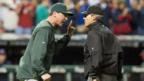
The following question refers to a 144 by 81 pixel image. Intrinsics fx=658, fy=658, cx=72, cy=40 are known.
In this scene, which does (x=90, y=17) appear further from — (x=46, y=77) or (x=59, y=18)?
(x=46, y=77)

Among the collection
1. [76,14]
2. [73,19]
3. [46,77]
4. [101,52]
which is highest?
[76,14]

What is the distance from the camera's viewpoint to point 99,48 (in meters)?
10.4

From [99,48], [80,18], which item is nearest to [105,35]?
[99,48]

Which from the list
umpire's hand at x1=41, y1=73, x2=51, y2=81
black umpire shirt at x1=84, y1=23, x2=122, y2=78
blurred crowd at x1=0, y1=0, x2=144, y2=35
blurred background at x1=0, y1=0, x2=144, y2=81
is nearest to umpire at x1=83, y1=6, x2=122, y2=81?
black umpire shirt at x1=84, y1=23, x2=122, y2=78

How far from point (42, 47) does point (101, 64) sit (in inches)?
42.2

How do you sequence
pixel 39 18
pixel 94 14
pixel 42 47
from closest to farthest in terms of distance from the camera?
pixel 42 47 → pixel 94 14 → pixel 39 18

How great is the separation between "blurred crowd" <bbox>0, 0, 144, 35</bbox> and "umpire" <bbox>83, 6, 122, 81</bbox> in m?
7.44

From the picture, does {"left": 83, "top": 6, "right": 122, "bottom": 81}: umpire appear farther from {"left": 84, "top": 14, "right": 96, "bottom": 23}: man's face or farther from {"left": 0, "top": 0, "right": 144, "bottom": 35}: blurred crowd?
{"left": 0, "top": 0, "right": 144, "bottom": 35}: blurred crowd

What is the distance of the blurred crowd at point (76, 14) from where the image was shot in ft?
60.3

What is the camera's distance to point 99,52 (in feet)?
34.0

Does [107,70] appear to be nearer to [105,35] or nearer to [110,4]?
[105,35]

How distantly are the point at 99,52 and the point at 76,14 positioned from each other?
26.3 feet

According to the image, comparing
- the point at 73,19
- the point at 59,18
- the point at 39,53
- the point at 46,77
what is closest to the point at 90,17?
the point at 59,18

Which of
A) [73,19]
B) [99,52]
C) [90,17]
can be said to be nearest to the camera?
[99,52]
